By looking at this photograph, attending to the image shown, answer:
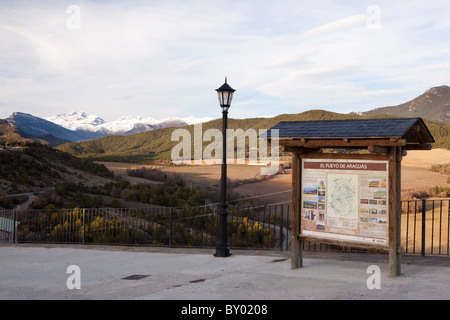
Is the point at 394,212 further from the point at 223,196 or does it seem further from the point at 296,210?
the point at 223,196

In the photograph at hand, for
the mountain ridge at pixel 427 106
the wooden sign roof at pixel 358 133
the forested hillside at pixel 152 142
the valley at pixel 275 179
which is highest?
the mountain ridge at pixel 427 106

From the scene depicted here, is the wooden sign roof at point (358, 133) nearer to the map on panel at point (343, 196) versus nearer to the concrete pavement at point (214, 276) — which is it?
the map on panel at point (343, 196)

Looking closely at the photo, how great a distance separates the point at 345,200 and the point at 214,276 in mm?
2770

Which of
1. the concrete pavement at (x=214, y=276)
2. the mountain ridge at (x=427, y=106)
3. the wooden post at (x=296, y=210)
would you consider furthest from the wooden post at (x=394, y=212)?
the mountain ridge at (x=427, y=106)

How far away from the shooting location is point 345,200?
7758mm

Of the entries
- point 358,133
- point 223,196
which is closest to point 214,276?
point 223,196

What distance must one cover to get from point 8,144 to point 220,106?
4161cm

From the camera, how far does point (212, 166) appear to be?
74.1 meters

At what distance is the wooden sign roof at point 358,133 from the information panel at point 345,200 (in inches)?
16.7

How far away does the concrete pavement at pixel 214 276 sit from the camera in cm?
659

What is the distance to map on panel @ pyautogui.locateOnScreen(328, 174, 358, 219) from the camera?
Answer: 301 inches

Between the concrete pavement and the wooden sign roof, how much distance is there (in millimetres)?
2294

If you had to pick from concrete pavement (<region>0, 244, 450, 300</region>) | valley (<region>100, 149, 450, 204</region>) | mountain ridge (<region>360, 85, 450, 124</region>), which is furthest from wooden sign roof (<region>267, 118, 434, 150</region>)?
A: mountain ridge (<region>360, 85, 450, 124</region>)
